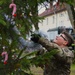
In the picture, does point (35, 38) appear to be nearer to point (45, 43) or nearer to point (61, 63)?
point (45, 43)

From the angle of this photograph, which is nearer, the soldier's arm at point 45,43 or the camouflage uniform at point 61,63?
the soldier's arm at point 45,43

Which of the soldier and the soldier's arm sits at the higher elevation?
the soldier's arm

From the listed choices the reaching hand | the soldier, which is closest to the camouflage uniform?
the soldier

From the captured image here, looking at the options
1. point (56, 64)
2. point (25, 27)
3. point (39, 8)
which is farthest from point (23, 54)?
point (56, 64)

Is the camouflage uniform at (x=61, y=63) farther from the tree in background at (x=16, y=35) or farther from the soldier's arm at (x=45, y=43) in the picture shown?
the tree in background at (x=16, y=35)

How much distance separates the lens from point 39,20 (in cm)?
361

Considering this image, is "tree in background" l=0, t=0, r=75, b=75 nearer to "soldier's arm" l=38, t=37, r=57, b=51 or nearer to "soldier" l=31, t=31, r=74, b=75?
"soldier's arm" l=38, t=37, r=57, b=51

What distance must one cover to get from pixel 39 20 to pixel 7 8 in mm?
465

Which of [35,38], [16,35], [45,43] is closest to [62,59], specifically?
[45,43]

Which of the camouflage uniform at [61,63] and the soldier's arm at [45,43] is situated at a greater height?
the soldier's arm at [45,43]

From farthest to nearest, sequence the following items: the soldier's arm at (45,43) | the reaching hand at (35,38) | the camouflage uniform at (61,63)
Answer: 1. the camouflage uniform at (61,63)
2. the soldier's arm at (45,43)
3. the reaching hand at (35,38)

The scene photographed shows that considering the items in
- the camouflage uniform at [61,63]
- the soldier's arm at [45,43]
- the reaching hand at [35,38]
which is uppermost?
the reaching hand at [35,38]

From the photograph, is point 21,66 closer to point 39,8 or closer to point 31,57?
point 31,57

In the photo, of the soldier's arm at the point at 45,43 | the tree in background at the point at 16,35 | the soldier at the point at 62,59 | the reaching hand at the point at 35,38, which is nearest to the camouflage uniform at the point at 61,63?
the soldier at the point at 62,59
